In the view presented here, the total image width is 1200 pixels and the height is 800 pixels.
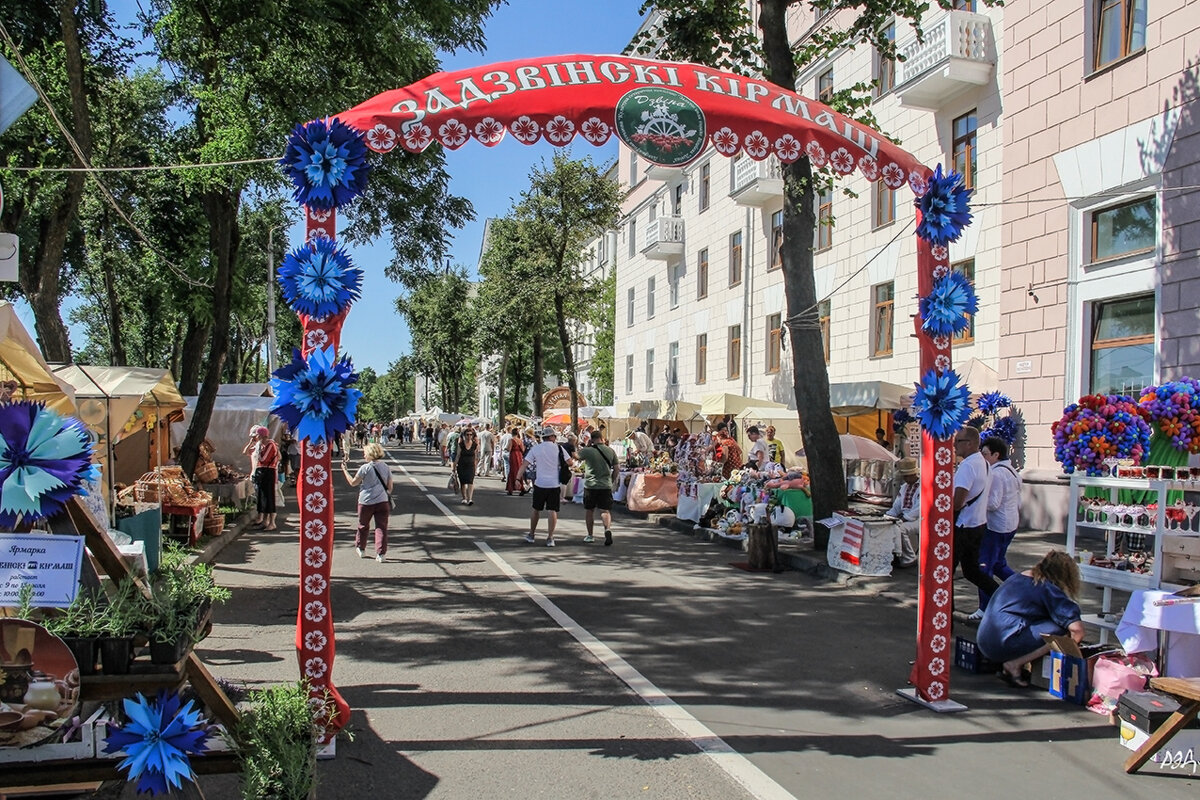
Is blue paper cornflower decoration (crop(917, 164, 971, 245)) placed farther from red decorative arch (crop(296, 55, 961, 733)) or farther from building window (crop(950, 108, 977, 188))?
building window (crop(950, 108, 977, 188))

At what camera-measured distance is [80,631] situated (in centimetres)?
339

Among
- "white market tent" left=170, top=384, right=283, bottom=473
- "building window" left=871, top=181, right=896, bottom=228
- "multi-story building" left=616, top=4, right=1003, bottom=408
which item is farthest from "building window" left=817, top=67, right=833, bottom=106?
"white market tent" left=170, top=384, right=283, bottom=473

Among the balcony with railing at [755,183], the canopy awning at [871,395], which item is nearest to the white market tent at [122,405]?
the canopy awning at [871,395]

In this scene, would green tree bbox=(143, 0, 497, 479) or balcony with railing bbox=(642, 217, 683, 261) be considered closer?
green tree bbox=(143, 0, 497, 479)

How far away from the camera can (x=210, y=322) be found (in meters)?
19.1

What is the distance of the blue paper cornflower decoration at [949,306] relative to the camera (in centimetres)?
587

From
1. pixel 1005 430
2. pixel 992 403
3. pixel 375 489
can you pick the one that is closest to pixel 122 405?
pixel 375 489

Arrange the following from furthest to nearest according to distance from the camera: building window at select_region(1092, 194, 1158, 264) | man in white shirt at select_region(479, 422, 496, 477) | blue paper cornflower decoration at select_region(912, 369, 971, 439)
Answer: man in white shirt at select_region(479, 422, 496, 477) → building window at select_region(1092, 194, 1158, 264) → blue paper cornflower decoration at select_region(912, 369, 971, 439)

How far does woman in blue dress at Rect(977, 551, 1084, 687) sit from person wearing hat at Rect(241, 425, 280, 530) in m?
13.0

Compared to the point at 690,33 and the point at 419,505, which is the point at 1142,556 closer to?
Result: the point at 690,33

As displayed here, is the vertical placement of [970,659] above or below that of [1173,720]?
below

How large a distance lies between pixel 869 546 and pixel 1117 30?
8.86m

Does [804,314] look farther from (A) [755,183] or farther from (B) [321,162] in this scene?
(A) [755,183]

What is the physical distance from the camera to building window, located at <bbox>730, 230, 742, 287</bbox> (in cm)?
2870
